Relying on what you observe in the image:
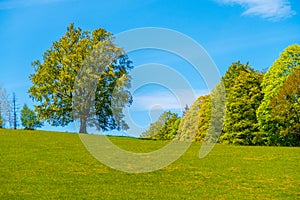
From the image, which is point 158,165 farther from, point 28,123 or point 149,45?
point 28,123

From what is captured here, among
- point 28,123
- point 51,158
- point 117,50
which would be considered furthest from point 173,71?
point 28,123

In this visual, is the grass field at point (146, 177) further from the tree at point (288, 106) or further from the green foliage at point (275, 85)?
the green foliage at point (275, 85)

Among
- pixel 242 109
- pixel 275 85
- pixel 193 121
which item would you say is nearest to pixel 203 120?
pixel 242 109

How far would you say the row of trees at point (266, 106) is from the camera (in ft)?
207

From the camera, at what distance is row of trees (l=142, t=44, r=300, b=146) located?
207 ft

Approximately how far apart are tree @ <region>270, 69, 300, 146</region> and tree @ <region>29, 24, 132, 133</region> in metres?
20.8

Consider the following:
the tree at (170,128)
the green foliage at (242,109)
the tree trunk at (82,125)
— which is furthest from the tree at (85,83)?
the tree at (170,128)

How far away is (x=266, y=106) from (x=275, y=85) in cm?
348

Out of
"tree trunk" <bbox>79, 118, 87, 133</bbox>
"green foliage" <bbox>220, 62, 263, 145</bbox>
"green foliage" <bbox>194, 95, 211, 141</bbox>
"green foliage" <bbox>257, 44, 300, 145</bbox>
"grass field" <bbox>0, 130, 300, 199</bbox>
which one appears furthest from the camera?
"green foliage" <bbox>194, 95, 211, 141</bbox>

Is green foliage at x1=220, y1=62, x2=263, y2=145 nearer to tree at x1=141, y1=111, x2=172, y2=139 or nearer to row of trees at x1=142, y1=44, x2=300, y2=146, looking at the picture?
row of trees at x1=142, y1=44, x2=300, y2=146

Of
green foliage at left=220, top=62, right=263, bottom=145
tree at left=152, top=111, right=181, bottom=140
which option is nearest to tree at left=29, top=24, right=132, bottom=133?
green foliage at left=220, top=62, right=263, bottom=145

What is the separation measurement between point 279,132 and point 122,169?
42.1m

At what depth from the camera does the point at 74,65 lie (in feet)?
214

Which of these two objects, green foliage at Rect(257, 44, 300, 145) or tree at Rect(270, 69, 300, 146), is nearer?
tree at Rect(270, 69, 300, 146)
